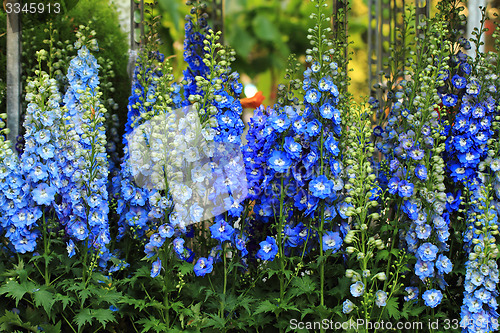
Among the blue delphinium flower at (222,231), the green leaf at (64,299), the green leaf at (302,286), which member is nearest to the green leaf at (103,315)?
the green leaf at (64,299)

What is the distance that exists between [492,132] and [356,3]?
4306mm

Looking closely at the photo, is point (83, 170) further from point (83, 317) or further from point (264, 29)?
point (264, 29)

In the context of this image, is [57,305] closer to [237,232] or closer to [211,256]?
[211,256]

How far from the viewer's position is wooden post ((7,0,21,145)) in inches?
135

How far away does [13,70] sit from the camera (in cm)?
345

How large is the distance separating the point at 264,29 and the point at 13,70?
310cm

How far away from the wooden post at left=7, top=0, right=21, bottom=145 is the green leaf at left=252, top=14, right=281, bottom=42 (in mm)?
2944

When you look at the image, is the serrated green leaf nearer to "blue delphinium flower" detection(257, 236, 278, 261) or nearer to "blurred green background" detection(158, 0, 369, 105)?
"blue delphinium flower" detection(257, 236, 278, 261)

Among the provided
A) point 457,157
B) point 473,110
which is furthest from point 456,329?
point 473,110

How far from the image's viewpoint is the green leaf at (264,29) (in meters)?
5.78

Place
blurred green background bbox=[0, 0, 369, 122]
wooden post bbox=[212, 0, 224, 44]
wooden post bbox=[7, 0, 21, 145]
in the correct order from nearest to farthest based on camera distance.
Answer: wooden post bbox=[7, 0, 21, 145], blurred green background bbox=[0, 0, 369, 122], wooden post bbox=[212, 0, 224, 44]

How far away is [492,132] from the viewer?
3.06 m

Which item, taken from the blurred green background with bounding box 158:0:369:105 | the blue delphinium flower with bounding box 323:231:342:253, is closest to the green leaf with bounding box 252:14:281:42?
the blurred green background with bounding box 158:0:369:105

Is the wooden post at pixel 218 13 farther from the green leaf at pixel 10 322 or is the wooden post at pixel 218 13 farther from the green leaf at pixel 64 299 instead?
the green leaf at pixel 10 322
